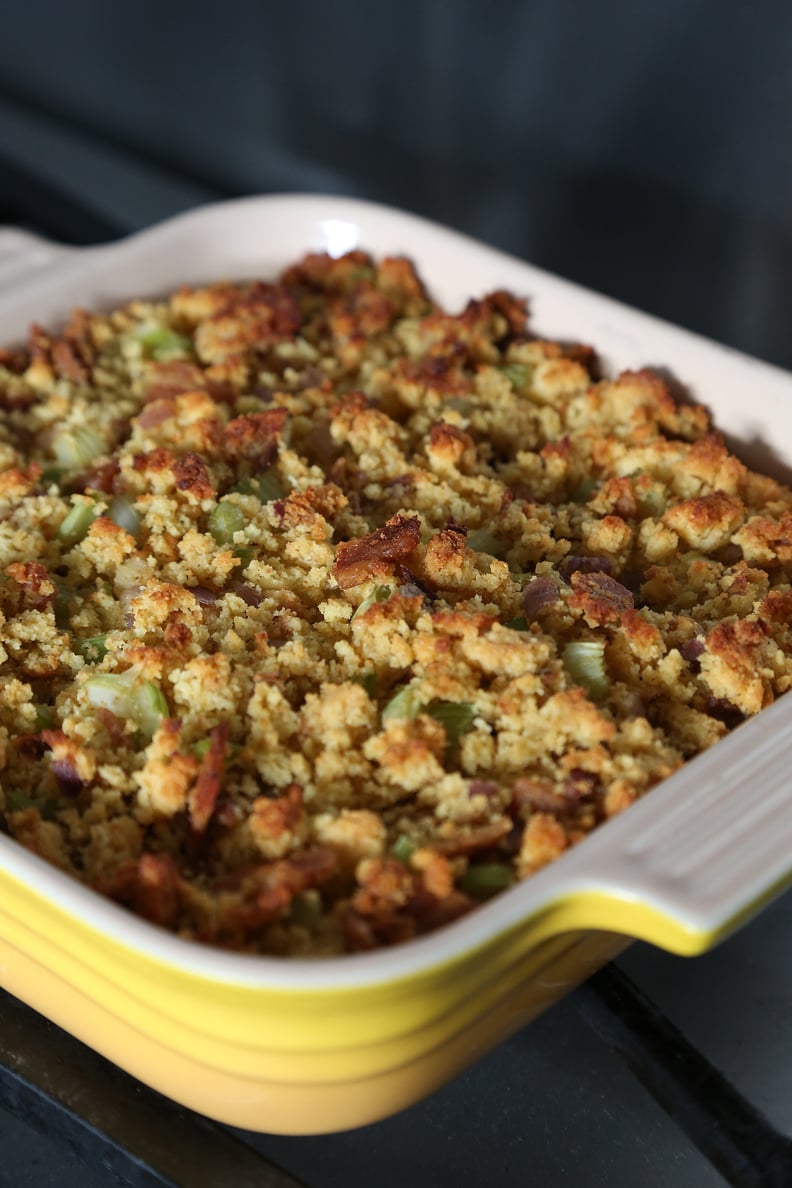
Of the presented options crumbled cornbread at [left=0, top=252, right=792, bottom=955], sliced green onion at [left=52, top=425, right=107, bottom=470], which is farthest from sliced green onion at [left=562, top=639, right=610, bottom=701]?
sliced green onion at [left=52, top=425, right=107, bottom=470]

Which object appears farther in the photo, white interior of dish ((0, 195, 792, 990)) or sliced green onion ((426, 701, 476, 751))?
sliced green onion ((426, 701, 476, 751))

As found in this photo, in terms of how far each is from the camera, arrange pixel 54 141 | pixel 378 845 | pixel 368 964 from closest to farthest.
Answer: pixel 368 964 < pixel 378 845 < pixel 54 141

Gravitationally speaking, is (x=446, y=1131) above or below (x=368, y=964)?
below

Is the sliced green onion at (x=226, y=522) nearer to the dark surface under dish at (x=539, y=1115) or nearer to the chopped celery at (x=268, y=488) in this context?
the chopped celery at (x=268, y=488)

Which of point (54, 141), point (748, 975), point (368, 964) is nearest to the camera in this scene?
point (368, 964)

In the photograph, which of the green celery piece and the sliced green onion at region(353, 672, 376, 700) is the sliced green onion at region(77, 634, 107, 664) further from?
the sliced green onion at region(353, 672, 376, 700)

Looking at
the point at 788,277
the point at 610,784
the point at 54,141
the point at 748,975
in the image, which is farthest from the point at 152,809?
the point at 54,141

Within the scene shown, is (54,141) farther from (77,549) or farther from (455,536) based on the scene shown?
Answer: (455,536)
